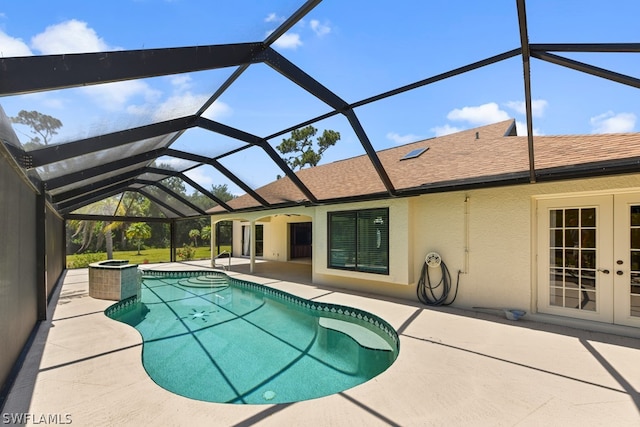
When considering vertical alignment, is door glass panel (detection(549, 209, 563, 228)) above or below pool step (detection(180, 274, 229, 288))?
above

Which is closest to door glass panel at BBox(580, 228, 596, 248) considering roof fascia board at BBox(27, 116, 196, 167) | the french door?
the french door

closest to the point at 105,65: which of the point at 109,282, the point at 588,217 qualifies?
the point at 109,282

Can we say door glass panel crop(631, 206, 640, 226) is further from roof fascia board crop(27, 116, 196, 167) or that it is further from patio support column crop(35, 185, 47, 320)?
patio support column crop(35, 185, 47, 320)

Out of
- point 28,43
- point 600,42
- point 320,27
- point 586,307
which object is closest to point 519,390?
point 586,307

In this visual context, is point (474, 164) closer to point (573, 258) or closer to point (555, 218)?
point (555, 218)

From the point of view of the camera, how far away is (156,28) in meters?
3.52

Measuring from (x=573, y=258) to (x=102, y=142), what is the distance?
10.1m

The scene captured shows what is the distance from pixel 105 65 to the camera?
343 cm

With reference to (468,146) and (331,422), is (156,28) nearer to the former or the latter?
(331,422)

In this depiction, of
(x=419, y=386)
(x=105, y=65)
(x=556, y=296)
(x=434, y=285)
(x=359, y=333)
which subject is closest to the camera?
(x=105, y=65)

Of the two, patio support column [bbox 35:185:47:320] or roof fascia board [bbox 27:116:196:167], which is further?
patio support column [bbox 35:185:47:320]

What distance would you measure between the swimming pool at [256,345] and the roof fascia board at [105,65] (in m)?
4.29

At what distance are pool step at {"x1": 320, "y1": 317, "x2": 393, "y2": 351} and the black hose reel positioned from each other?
2.26m

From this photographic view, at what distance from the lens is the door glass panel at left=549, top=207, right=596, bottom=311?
6246mm
